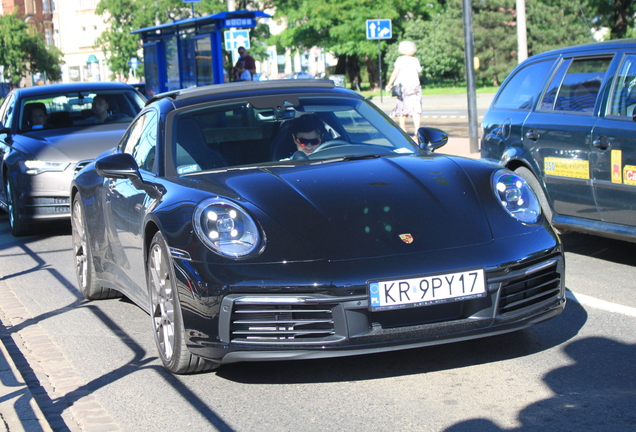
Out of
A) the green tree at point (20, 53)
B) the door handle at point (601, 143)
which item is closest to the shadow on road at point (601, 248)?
the door handle at point (601, 143)

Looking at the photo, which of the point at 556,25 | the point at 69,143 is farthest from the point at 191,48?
the point at 556,25

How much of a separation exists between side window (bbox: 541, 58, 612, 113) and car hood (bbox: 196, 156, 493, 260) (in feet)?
8.32

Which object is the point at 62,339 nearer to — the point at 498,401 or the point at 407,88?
the point at 498,401

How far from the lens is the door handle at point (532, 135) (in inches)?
277

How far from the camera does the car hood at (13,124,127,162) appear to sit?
30.8ft

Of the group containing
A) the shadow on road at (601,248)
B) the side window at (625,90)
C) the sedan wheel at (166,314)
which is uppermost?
the side window at (625,90)

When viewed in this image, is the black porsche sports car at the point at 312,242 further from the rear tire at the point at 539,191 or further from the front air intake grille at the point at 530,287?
the rear tire at the point at 539,191

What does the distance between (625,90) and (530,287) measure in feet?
9.47

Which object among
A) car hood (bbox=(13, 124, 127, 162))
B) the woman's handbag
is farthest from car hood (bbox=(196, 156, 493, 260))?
the woman's handbag

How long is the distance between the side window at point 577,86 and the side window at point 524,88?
17 cm

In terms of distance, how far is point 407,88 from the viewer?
15.1m

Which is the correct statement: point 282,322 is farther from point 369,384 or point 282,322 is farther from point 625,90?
point 625,90

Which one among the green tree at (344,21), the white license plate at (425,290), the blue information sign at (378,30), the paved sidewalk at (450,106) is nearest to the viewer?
the white license plate at (425,290)

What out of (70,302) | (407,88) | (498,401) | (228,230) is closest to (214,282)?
(228,230)
